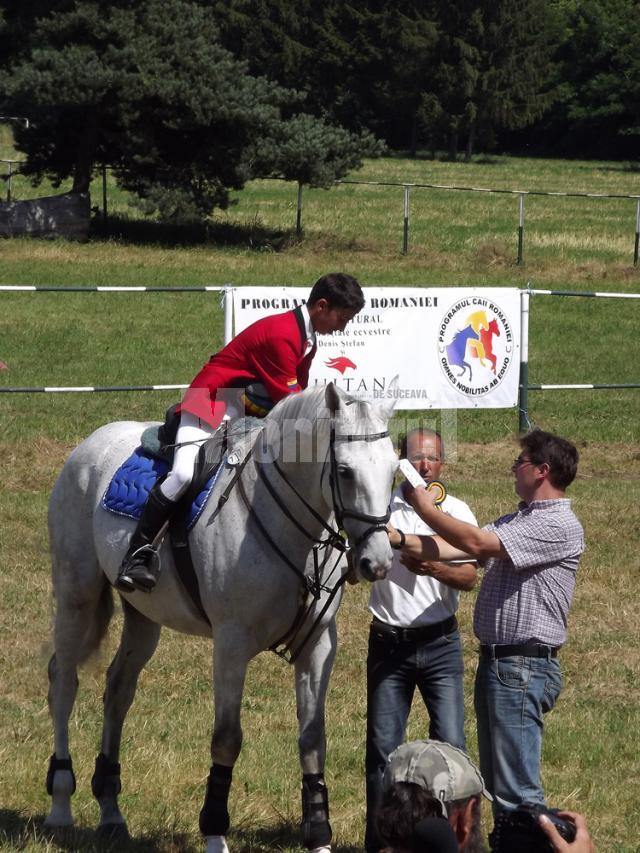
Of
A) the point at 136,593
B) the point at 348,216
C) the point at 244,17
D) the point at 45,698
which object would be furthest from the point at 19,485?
the point at 244,17

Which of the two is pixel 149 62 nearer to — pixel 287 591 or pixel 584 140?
pixel 287 591

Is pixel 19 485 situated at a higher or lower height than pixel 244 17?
lower

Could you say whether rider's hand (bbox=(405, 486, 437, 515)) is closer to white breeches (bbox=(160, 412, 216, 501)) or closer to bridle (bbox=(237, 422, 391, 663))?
bridle (bbox=(237, 422, 391, 663))

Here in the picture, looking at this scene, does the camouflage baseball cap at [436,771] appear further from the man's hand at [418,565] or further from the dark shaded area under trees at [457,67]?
the dark shaded area under trees at [457,67]

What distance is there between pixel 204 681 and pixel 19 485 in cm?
526

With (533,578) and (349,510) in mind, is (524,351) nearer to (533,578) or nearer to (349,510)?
(533,578)

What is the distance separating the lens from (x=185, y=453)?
5.83 meters

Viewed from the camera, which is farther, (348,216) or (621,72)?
(621,72)

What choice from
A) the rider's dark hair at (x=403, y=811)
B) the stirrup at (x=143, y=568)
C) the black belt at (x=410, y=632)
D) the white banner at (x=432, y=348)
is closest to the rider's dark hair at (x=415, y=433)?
the black belt at (x=410, y=632)

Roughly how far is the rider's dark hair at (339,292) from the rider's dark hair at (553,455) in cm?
104

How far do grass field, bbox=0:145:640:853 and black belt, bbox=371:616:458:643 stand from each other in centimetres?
116

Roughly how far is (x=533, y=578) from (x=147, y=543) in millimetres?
1818

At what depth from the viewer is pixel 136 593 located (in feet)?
19.7

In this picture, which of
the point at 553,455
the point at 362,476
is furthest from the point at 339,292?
the point at 553,455
